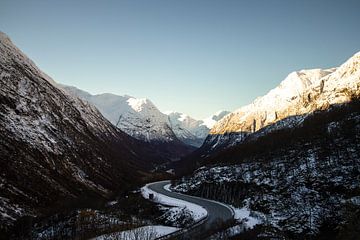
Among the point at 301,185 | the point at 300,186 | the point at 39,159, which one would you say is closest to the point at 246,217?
the point at 300,186

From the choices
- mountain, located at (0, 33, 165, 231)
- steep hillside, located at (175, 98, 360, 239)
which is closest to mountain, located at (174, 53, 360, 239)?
steep hillside, located at (175, 98, 360, 239)

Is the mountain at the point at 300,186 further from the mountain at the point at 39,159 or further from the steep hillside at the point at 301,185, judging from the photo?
the mountain at the point at 39,159

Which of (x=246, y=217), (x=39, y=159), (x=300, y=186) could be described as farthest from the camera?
(x=39, y=159)

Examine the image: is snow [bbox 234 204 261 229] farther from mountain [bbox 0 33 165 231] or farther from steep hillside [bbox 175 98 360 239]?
mountain [bbox 0 33 165 231]

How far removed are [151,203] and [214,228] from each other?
146 feet

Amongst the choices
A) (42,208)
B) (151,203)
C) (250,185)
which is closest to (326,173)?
(250,185)

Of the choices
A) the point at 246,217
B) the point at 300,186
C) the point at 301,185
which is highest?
the point at 301,185

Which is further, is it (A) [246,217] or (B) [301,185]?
(B) [301,185]

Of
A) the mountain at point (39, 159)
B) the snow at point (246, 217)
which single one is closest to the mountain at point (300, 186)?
the snow at point (246, 217)

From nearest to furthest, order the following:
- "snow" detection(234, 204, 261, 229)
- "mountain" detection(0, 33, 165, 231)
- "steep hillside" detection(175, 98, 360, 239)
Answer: "steep hillside" detection(175, 98, 360, 239), "snow" detection(234, 204, 261, 229), "mountain" detection(0, 33, 165, 231)

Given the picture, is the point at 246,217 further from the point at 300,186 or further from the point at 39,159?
the point at 39,159

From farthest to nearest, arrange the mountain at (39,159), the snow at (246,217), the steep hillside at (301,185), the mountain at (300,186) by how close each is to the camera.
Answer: the mountain at (39,159), the snow at (246,217), the steep hillside at (301,185), the mountain at (300,186)

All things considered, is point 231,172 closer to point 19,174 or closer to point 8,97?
point 19,174

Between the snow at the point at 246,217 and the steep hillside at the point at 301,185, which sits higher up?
the steep hillside at the point at 301,185
